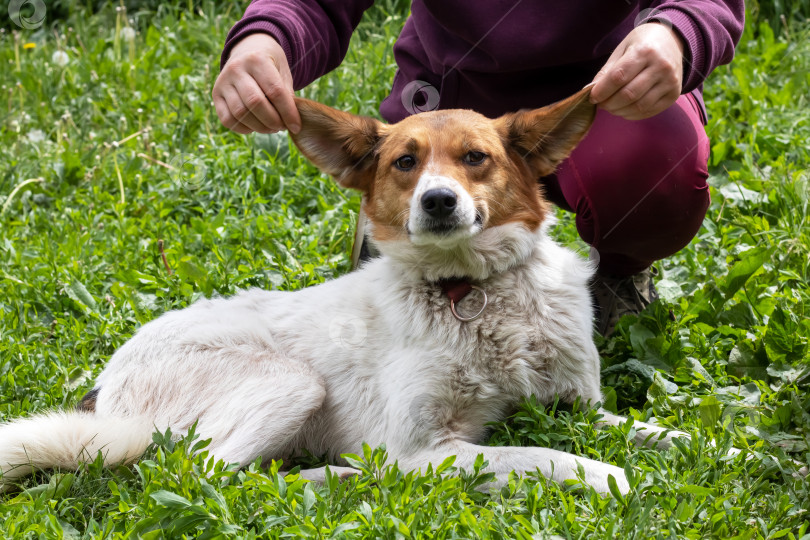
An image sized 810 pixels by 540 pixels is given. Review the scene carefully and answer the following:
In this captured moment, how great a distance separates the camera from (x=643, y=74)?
8.23 ft

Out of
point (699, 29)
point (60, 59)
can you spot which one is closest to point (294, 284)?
point (699, 29)

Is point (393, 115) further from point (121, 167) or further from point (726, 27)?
point (121, 167)

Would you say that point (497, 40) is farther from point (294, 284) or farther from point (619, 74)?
point (294, 284)

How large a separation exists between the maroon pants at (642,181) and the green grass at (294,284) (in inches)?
11.5

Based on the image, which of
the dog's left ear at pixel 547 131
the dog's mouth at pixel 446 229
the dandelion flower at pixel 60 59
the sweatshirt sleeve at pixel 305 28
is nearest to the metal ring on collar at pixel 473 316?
the dog's mouth at pixel 446 229

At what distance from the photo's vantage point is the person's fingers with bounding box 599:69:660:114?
2508 millimetres

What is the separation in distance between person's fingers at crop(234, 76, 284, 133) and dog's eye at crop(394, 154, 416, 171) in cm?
43

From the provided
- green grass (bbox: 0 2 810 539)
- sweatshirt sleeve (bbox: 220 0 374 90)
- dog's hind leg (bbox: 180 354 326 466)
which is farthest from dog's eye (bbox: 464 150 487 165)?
dog's hind leg (bbox: 180 354 326 466)

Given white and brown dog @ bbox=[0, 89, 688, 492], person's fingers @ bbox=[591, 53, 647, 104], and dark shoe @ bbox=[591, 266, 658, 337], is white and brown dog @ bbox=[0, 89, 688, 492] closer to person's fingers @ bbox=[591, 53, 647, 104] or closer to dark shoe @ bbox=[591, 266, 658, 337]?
person's fingers @ bbox=[591, 53, 647, 104]

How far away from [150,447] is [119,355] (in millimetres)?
484

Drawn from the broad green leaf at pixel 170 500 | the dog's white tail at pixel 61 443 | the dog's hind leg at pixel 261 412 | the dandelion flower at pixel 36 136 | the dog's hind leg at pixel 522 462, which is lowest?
the dog's hind leg at pixel 522 462

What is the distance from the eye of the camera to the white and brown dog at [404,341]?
2754mm

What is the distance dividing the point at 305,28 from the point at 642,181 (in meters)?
1.33

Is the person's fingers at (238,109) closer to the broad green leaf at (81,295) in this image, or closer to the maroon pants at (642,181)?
the maroon pants at (642,181)
